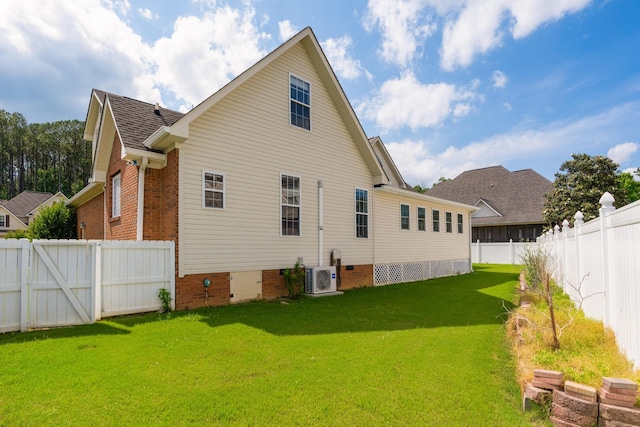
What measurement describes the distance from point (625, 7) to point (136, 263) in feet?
43.7

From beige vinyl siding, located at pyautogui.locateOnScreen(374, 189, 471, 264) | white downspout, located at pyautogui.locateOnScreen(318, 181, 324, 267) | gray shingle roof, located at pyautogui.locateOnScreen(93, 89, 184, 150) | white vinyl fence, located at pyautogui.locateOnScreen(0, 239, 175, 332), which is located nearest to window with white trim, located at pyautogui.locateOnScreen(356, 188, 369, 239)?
beige vinyl siding, located at pyautogui.locateOnScreen(374, 189, 471, 264)

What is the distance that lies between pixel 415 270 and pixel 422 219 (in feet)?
8.51

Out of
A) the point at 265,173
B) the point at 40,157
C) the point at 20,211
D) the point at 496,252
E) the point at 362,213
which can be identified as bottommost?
the point at 496,252

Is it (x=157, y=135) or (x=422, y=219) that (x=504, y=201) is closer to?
(x=422, y=219)

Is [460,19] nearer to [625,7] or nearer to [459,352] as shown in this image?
[625,7]

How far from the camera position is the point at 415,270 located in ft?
50.1

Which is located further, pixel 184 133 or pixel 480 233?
pixel 480 233

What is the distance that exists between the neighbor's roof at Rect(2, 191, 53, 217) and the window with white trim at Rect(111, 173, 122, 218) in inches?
1563

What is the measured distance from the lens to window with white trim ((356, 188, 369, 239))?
12.4m

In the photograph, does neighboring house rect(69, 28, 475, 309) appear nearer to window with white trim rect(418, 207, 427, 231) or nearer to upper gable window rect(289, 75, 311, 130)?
upper gable window rect(289, 75, 311, 130)

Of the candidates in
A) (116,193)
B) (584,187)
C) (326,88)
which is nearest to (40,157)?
(116,193)

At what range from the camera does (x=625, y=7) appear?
26.7ft

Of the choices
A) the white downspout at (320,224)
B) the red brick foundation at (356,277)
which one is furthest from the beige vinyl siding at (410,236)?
the white downspout at (320,224)

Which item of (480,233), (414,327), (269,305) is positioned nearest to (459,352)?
(414,327)
